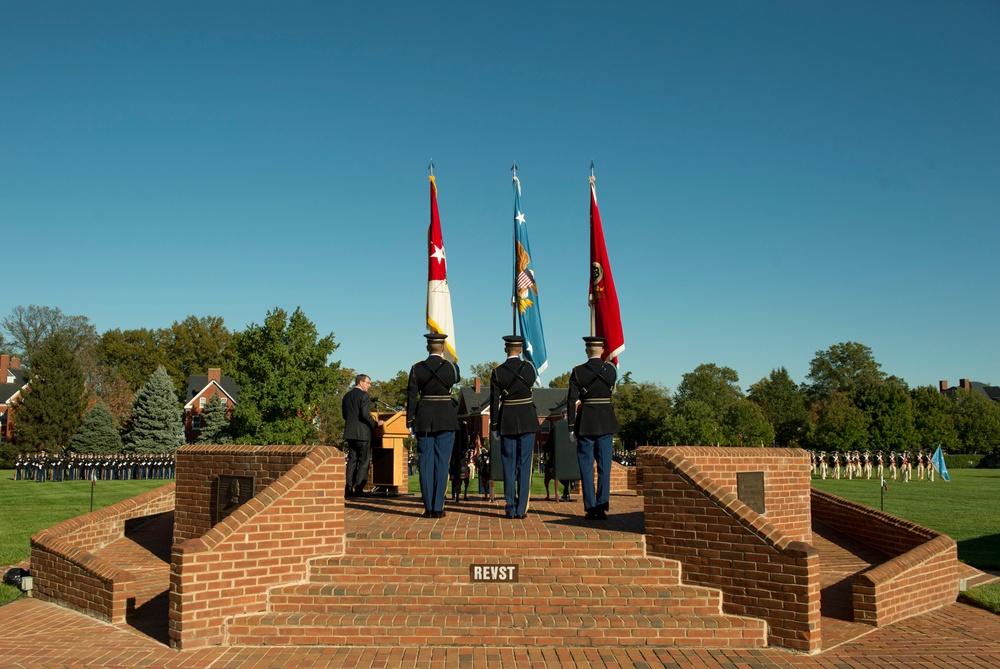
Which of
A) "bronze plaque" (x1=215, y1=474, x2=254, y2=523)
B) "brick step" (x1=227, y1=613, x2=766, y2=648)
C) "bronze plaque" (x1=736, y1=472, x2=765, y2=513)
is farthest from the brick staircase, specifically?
"bronze plaque" (x1=736, y1=472, x2=765, y2=513)

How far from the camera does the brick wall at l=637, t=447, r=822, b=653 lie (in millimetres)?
6539

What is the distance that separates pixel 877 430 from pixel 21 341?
78772 millimetres

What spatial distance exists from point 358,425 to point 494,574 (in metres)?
4.18

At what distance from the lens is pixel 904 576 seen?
7.85 meters

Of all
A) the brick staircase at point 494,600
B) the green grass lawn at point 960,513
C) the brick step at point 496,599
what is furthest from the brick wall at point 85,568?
the green grass lawn at point 960,513

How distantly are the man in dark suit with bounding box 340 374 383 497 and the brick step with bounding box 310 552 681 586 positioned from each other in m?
3.20

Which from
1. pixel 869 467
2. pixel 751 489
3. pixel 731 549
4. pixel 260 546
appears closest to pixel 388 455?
pixel 260 546

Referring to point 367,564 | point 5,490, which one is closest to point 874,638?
point 367,564

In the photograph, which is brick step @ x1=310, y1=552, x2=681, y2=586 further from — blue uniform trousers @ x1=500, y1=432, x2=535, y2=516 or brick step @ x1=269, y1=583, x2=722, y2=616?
blue uniform trousers @ x1=500, y1=432, x2=535, y2=516

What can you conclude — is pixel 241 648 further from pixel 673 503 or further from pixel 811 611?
pixel 811 611

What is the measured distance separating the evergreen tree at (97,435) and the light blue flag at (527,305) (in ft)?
157

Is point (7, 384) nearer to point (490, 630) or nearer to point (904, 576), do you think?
point (490, 630)

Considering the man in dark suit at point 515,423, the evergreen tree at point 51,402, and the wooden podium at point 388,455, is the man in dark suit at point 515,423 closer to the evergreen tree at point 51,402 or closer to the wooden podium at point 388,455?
the wooden podium at point 388,455

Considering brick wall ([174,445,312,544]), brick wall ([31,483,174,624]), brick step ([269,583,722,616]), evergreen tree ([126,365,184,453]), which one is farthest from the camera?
evergreen tree ([126,365,184,453])
